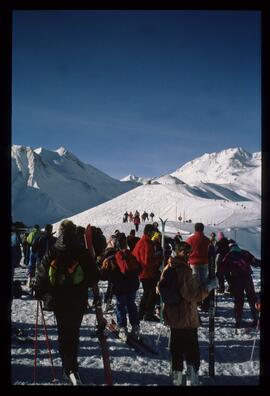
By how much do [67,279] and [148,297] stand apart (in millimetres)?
4194

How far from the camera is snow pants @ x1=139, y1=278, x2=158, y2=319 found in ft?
30.6

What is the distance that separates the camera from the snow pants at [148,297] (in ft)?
30.6

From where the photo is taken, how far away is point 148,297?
372 inches

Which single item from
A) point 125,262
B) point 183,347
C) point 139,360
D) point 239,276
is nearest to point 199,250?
point 239,276

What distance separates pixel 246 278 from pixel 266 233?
4.43m

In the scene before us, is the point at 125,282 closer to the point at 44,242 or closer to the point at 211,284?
the point at 211,284

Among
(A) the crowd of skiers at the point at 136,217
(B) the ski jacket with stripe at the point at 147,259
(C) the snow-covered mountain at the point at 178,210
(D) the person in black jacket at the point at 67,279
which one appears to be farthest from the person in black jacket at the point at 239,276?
(A) the crowd of skiers at the point at 136,217

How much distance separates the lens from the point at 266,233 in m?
4.61

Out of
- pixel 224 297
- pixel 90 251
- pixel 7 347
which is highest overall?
pixel 90 251

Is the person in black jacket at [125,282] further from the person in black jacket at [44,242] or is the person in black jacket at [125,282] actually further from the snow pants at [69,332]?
the person in black jacket at [44,242]

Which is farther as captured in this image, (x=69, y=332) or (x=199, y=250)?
(x=199, y=250)

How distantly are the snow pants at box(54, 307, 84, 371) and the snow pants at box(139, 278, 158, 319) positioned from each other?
3.60 m

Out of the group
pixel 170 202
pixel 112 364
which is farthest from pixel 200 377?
pixel 170 202
